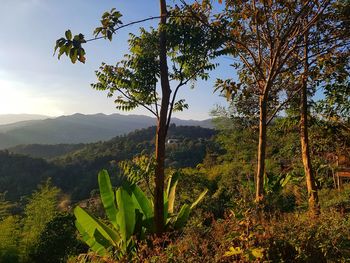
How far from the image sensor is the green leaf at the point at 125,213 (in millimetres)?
5176

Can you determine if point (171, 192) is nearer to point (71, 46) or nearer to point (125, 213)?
point (125, 213)

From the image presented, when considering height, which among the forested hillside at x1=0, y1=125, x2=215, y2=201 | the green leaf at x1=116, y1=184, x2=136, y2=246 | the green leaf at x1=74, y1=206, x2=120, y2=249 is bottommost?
the forested hillside at x1=0, y1=125, x2=215, y2=201

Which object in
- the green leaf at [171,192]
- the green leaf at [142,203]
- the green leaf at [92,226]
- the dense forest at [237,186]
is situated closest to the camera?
the dense forest at [237,186]

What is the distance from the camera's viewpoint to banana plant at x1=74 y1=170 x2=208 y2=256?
5.24 m

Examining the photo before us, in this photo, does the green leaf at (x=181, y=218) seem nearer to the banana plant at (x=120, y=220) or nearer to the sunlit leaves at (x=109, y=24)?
the banana plant at (x=120, y=220)

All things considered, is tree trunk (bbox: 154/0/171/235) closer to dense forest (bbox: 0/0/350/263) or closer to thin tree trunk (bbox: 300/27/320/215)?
dense forest (bbox: 0/0/350/263)

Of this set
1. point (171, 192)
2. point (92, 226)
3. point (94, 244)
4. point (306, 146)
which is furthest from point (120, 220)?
point (306, 146)

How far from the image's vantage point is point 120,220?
207 inches

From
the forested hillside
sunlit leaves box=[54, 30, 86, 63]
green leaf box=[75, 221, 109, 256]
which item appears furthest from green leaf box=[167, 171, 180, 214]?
the forested hillside

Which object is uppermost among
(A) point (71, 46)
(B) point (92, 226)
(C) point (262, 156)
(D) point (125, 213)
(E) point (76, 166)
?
(A) point (71, 46)

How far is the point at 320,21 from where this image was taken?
19.8ft

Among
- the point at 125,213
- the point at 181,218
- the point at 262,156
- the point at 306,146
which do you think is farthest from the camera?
the point at 306,146

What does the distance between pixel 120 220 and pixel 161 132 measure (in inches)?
58.4

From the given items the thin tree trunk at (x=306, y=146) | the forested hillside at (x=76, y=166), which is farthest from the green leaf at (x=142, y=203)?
the forested hillside at (x=76, y=166)
